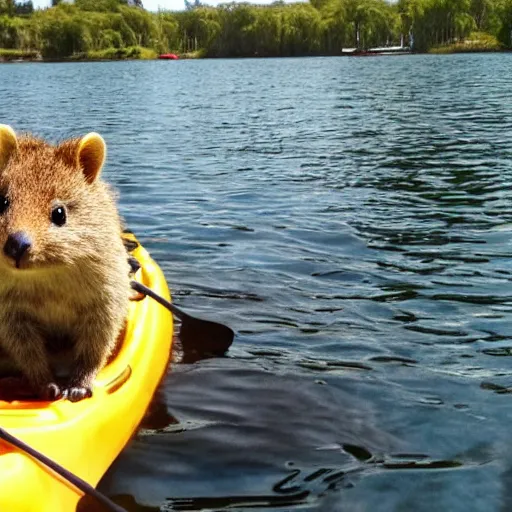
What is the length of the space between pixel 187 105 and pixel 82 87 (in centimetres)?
2383

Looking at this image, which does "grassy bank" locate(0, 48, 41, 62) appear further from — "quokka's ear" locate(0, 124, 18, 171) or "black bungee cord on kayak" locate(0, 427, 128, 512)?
"black bungee cord on kayak" locate(0, 427, 128, 512)

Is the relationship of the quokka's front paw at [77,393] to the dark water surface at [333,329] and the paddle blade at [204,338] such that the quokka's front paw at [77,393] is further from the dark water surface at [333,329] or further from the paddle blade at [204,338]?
the paddle blade at [204,338]

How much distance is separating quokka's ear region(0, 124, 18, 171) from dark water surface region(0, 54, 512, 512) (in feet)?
7.58

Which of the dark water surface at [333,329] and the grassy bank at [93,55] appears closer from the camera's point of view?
the dark water surface at [333,329]

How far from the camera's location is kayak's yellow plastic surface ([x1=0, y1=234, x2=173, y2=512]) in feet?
14.2

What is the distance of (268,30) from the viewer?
17688 centimetres

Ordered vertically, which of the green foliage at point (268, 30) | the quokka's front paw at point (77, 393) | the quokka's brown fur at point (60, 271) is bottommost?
the quokka's front paw at point (77, 393)

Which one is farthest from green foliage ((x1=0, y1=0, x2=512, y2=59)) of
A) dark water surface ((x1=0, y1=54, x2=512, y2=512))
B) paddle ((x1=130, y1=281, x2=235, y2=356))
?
paddle ((x1=130, y1=281, x2=235, y2=356))

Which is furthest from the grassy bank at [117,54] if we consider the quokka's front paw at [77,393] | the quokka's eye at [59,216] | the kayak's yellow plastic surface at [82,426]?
the quokka's eye at [59,216]

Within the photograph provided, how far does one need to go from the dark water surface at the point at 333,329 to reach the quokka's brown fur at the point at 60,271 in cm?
103

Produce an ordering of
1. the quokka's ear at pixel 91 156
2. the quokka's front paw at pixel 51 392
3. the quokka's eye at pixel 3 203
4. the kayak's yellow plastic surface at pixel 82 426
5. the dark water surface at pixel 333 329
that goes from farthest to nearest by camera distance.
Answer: the dark water surface at pixel 333 329 → the quokka's ear at pixel 91 156 → the quokka's front paw at pixel 51 392 → the quokka's eye at pixel 3 203 → the kayak's yellow plastic surface at pixel 82 426

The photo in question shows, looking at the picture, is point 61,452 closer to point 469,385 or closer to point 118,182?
point 469,385

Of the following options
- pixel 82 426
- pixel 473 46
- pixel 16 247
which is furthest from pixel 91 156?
pixel 473 46

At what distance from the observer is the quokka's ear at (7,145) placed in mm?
5203
